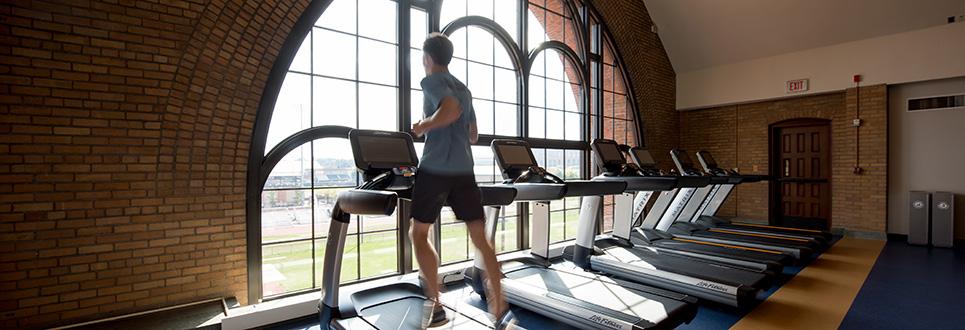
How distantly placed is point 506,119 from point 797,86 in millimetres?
5185

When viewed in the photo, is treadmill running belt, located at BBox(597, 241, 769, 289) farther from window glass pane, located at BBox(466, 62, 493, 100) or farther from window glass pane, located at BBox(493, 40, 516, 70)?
window glass pane, located at BBox(493, 40, 516, 70)

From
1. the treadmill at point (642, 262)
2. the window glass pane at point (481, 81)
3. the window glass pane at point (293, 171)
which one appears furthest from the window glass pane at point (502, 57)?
the window glass pane at point (293, 171)

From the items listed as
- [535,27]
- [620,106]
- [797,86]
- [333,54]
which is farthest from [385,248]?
[797,86]

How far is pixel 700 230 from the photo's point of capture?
6203 mm

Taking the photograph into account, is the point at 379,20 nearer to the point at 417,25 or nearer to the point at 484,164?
the point at 417,25

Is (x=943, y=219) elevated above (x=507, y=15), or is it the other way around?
(x=507, y=15)

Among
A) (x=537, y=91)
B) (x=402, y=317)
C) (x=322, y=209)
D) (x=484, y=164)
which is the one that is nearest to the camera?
(x=402, y=317)

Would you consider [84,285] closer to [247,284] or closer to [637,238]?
[247,284]

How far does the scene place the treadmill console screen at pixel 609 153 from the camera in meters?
4.59

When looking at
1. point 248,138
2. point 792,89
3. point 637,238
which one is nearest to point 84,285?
point 248,138

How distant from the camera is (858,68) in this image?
6719 millimetres

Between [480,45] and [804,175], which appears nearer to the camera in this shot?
[480,45]

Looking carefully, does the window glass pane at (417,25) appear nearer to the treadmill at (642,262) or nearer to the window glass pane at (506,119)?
the window glass pane at (506,119)

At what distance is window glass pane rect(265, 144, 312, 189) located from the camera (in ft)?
12.5
